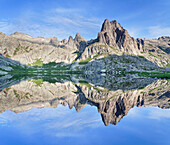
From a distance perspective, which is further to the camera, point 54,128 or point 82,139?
point 54,128

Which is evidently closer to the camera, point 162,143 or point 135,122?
point 162,143

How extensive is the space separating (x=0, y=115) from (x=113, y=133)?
58.4 feet

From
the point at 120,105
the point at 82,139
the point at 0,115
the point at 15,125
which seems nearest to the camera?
the point at 82,139

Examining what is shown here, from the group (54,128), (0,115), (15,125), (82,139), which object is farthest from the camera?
(0,115)

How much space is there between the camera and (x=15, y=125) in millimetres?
17797

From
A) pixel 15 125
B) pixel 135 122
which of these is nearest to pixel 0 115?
pixel 15 125

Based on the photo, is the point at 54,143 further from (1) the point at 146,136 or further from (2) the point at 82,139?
(1) the point at 146,136

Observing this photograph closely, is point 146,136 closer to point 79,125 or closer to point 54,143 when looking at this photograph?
point 79,125

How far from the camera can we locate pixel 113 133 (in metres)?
15.4

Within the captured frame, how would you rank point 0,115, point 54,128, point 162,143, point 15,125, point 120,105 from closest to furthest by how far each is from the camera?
point 162,143 → point 54,128 → point 15,125 → point 0,115 → point 120,105

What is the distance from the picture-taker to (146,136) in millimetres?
14352

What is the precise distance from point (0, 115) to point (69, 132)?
13176 mm

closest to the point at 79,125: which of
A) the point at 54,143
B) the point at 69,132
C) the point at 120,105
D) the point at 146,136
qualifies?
the point at 69,132

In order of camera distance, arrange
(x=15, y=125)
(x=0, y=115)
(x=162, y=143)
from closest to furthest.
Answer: (x=162, y=143) → (x=15, y=125) → (x=0, y=115)
